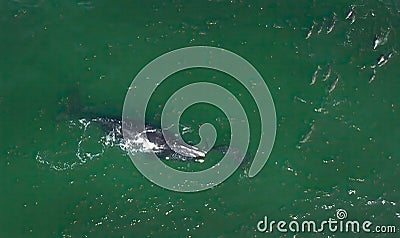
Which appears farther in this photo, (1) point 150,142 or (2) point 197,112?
(2) point 197,112

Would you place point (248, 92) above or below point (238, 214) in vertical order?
above

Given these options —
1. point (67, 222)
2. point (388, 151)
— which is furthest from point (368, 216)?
point (67, 222)

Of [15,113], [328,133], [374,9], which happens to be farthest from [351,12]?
[15,113]

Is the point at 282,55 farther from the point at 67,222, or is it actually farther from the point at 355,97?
the point at 67,222

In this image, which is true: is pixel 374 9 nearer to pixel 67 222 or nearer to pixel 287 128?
pixel 287 128

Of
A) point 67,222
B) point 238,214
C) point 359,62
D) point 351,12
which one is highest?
point 351,12

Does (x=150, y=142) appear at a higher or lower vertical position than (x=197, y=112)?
lower
